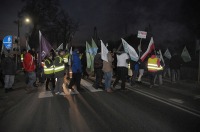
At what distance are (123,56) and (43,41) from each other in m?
3.68

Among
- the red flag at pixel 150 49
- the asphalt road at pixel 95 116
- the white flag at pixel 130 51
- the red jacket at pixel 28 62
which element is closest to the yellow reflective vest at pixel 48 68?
the red jacket at pixel 28 62

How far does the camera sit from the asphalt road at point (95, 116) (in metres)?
5.15

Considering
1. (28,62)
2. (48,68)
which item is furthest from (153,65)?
(28,62)

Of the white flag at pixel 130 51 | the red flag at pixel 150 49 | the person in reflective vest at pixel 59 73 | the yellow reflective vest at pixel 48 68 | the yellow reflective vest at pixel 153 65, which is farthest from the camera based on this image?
the red flag at pixel 150 49

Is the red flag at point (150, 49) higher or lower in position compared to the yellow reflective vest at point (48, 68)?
higher

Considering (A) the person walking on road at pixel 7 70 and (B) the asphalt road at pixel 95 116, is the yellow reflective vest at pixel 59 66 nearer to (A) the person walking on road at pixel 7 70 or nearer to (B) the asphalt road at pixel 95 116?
(B) the asphalt road at pixel 95 116

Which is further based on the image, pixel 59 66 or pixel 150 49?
pixel 150 49

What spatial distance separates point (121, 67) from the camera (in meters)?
10.1

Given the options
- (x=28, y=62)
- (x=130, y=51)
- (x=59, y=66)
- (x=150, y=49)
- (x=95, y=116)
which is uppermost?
(x=150, y=49)

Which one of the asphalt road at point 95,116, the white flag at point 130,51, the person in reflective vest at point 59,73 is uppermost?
the white flag at point 130,51

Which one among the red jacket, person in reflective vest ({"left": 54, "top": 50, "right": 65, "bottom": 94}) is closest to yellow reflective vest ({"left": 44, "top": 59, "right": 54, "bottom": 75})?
person in reflective vest ({"left": 54, "top": 50, "right": 65, "bottom": 94})

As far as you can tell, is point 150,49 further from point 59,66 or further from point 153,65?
point 59,66

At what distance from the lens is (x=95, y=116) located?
602 centimetres

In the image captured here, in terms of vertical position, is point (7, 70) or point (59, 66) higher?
point (59, 66)
